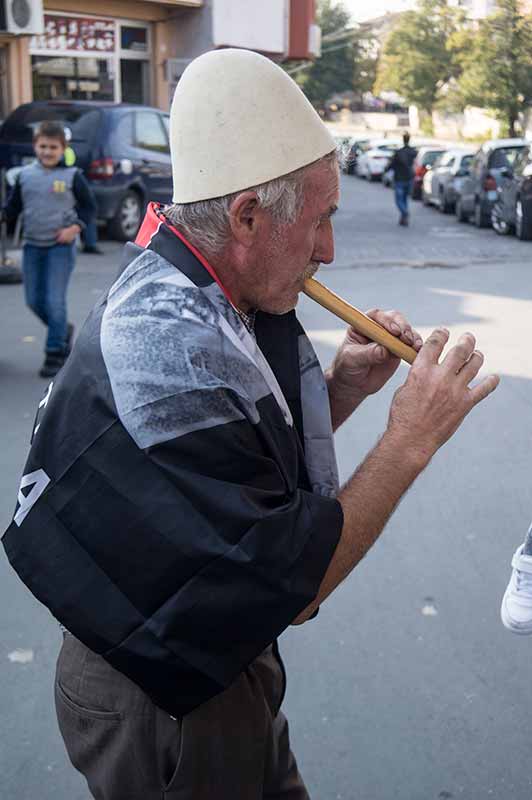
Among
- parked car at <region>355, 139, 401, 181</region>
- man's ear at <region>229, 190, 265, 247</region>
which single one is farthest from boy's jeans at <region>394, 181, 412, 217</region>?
man's ear at <region>229, 190, 265, 247</region>

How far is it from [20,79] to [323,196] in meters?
17.6

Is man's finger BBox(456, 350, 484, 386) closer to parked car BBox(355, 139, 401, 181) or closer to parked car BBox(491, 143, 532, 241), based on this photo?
parked car BBox(491, 143, 532, 241)

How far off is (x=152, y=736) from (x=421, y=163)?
25709mm

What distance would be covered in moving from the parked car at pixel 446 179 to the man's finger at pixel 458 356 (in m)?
18.6

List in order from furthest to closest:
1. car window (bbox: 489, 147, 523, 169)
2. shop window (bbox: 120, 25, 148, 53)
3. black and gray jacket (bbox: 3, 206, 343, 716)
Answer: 1. shop window (bbox: 120, 25, 148, 53)
2. car window (bbox: 489, 147, 523, 169)
3. black and gray jacket (bbox: 3, 206, 343, 716)

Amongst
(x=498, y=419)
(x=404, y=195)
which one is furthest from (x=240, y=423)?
(x=404, y=195)

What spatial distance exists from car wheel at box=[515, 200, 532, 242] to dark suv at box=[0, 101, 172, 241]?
5326mm

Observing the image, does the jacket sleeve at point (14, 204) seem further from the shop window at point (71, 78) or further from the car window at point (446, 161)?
the car window at point (446, 161)

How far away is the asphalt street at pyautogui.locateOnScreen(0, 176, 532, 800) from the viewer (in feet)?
9.38

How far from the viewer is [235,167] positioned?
4.95 ft

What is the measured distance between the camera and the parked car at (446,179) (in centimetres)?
2050

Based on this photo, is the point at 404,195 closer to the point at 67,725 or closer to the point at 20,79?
the point at 20,79

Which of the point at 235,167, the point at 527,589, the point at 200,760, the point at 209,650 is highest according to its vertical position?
the point at 235,167

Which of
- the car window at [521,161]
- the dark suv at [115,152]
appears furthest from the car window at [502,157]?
the dark suv at [115,152]
